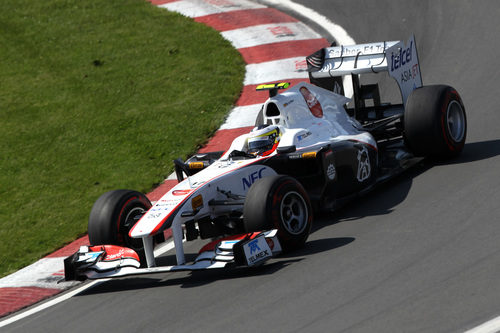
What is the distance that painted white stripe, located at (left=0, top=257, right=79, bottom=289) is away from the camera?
8266 mm

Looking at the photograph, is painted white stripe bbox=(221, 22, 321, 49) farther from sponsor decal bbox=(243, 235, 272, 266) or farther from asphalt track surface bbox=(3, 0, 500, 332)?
sponsor decal bbox=(243, 235, 272, 266)

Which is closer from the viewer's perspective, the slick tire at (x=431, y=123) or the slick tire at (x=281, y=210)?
the slick tire at (x=281, y=210)

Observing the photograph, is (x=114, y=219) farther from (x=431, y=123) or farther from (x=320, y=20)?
(x=320, y=20)

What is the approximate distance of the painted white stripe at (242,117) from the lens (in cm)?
1203

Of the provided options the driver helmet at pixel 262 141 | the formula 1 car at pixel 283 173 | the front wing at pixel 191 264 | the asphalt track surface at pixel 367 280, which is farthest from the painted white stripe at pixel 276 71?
the front wing at pixel 191 264

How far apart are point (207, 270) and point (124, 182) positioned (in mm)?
3728

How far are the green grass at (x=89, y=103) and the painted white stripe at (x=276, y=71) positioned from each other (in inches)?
11.2

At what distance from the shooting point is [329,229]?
795 cm

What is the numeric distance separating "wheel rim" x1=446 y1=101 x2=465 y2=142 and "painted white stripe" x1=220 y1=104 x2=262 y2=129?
11.4ft

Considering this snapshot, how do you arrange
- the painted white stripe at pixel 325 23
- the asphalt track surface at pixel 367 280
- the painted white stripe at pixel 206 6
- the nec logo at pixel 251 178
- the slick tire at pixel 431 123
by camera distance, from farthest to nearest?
the painted white stripe at pixel 206 6
the painted white stripe at pixel 325 23
the slick tire at pixel 431 123
the nec logo at pixel 251 178
the asphalt track surface at pixel 367 280

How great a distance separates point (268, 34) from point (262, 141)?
7244 millimetres

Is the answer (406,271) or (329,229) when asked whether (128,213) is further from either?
(406,271)

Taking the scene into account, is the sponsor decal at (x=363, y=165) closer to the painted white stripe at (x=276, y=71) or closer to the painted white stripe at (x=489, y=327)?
the painted white stripe at (x=489, y=327)

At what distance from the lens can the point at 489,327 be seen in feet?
16.2
